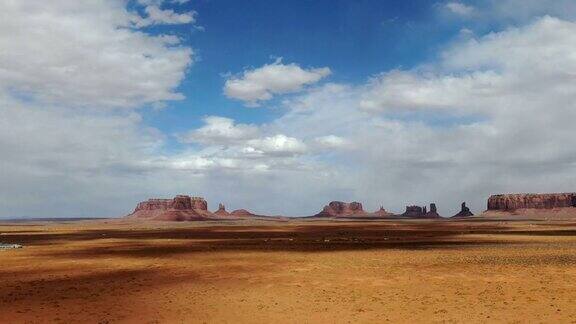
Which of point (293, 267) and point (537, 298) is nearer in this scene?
point (537, 298)

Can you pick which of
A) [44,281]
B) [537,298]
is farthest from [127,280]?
[537,298]

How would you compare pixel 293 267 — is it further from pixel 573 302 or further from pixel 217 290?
pixel 573 302

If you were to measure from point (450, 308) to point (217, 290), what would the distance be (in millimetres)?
11278

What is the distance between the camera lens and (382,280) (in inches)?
997

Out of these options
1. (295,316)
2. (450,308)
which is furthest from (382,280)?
(295,316)

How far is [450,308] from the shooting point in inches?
731

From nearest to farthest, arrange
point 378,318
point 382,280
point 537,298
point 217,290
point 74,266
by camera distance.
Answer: point 378,318 < point 537,298 < point 217,290 < point 382,280 < point 74,266

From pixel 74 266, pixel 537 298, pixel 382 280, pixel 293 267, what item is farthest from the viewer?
pixel 74 266

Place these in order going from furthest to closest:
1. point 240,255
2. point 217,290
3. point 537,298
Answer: point 240,255
point 217,290
point 537,298

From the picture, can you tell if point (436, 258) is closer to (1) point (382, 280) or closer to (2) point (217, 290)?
(1) point (382, 280)

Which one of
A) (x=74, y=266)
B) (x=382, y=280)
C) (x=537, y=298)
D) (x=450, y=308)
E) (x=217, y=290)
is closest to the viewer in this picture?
(x=450, y=308)

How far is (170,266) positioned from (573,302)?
2444 centimetres

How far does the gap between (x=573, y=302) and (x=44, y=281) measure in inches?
1070

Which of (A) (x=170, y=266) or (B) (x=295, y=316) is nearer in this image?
(B) (x=295, y=316)
